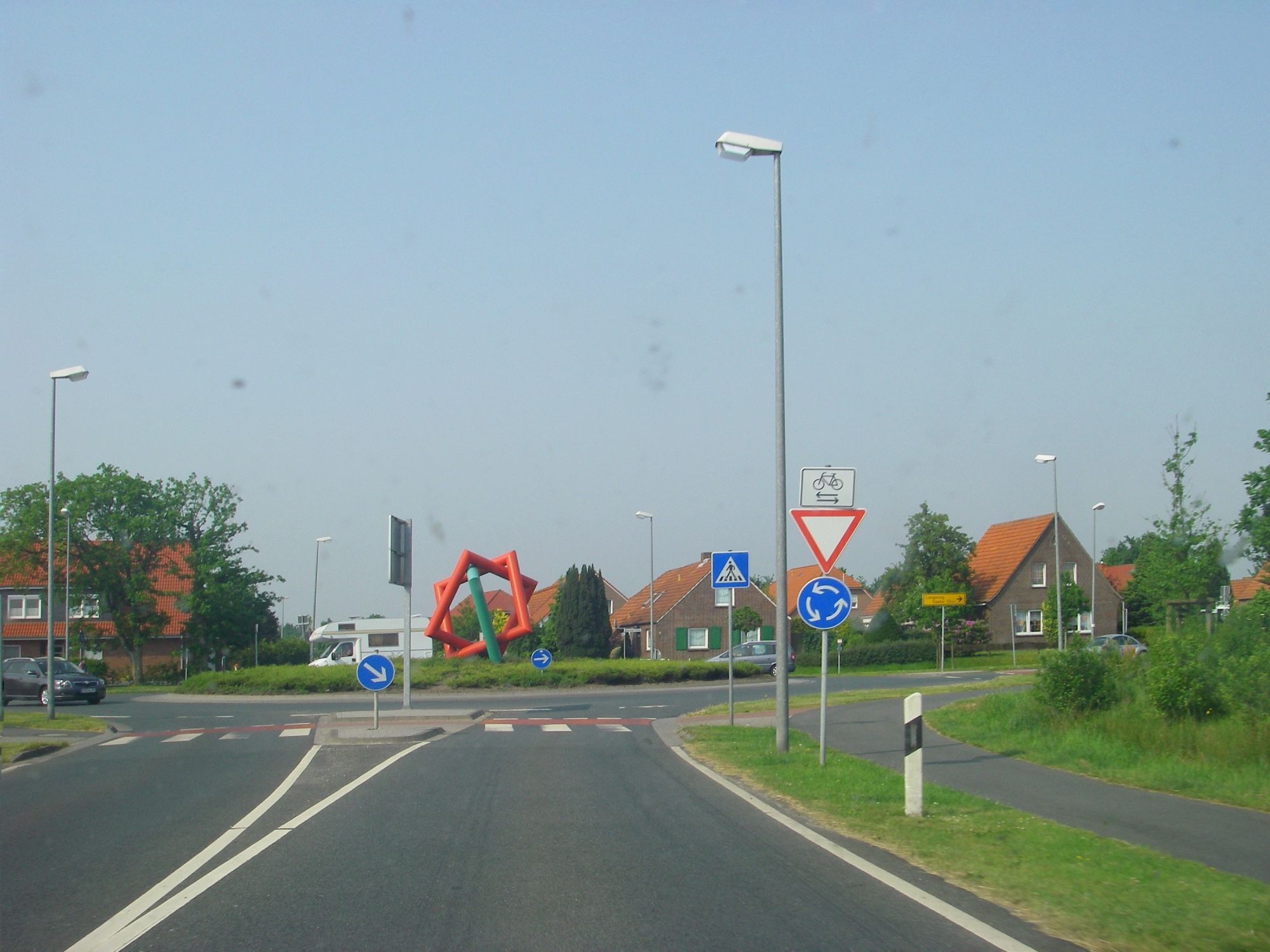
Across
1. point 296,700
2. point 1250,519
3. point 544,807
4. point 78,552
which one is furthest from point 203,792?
point 78,552

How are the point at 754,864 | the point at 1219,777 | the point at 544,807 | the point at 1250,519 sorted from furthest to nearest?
the point at 1250,519 < the point at 1219,777 < the point at 544,807 < the point at 754,864

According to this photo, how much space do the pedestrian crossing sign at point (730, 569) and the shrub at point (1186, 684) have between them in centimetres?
667

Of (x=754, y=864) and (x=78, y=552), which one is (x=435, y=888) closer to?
(x=754, y=864)

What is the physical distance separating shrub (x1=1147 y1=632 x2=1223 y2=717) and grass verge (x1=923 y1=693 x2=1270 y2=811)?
0.23m

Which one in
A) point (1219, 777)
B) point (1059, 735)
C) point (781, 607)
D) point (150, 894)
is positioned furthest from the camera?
point (1059, 735)

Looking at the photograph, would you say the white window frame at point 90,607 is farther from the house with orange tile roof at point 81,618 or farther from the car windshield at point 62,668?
the car windshield at point 62,668

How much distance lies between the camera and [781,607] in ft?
51.0

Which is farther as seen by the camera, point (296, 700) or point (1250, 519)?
point (296, 700)

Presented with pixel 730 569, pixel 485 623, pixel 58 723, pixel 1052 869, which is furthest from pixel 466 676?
pixel 1052 869

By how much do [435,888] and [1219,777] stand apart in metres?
9.28

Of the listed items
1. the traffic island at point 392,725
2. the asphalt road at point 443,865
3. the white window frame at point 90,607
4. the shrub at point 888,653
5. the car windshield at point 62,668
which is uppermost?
the asphalt road at point 443,865

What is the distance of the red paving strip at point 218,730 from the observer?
23.9m

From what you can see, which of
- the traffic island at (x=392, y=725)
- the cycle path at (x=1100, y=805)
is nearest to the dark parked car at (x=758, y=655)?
the traffic island at (x=392, y=725)

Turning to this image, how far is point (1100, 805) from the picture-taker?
11219 mm
